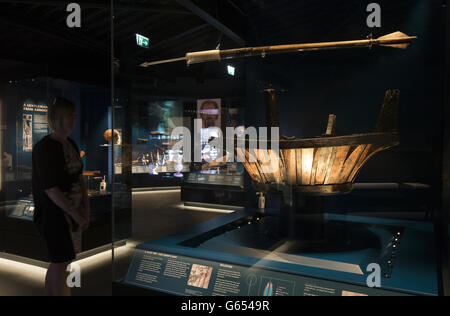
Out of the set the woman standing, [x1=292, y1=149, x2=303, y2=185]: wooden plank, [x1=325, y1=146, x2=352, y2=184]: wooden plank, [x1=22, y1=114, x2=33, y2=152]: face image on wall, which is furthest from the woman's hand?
[x1=22, y1=114, x2=33, y2=152]: face image on wall

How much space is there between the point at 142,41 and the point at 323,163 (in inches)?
72.8

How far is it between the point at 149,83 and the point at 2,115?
2671 millimetres

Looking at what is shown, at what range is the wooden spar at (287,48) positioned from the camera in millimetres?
2290

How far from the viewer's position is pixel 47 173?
1.85 metres

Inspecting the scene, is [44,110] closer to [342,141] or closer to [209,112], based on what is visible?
[209,112]

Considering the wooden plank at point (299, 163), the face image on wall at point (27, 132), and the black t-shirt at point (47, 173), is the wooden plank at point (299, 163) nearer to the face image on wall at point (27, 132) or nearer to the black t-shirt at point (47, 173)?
the black t-shirt at point (47, 173)

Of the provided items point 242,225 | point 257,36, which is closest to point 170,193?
point 242,225

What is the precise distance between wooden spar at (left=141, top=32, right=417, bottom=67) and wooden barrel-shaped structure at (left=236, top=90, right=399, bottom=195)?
1.23 ft

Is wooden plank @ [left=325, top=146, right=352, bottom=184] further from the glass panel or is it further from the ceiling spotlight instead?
the glass panel

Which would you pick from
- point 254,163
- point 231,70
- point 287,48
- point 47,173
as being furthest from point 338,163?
point 47,173

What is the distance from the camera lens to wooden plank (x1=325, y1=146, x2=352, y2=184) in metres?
2.20

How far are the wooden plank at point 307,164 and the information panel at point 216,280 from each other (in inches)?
26.5

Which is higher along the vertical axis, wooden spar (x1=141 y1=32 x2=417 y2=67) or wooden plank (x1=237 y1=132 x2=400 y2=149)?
wooden spar (x1=141 y1=32 x2=417 y2=67)

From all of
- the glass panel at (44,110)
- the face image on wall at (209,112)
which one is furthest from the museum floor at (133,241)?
the face image on wall at (209,112)
